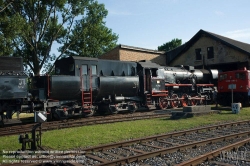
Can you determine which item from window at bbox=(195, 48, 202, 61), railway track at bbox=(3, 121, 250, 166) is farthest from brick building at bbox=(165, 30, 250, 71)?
railway track at bbox=(3, 121, 250, 166)

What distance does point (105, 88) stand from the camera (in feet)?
53.1

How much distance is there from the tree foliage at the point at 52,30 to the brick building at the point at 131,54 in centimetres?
378

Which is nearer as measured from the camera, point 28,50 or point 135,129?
point 135,129

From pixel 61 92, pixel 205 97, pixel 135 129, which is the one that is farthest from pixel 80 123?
pixel 205 97

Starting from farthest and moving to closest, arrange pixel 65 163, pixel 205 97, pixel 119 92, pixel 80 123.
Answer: pixel 205 97
pixel 119 92
pixel 80 123
pixel 65 163

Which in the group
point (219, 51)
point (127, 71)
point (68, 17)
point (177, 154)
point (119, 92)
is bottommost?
point (177, 154)

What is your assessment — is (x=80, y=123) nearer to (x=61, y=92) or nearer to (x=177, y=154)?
(x=61, y=92)

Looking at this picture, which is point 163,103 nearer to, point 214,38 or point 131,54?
point 131,54

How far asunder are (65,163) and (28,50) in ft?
95.8

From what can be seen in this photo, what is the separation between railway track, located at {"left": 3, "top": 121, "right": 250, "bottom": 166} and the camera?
21.3ft

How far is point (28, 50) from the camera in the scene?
107 ft

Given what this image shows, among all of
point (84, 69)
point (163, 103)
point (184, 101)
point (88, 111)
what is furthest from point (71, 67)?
point (184, 101)

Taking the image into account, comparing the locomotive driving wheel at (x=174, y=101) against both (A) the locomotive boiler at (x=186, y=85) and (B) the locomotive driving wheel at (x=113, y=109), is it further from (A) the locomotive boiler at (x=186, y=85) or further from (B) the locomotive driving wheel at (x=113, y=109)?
(B) the locomotive driving wheel at (x=113, y=109)

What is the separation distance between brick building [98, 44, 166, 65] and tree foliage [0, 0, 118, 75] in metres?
3.78
